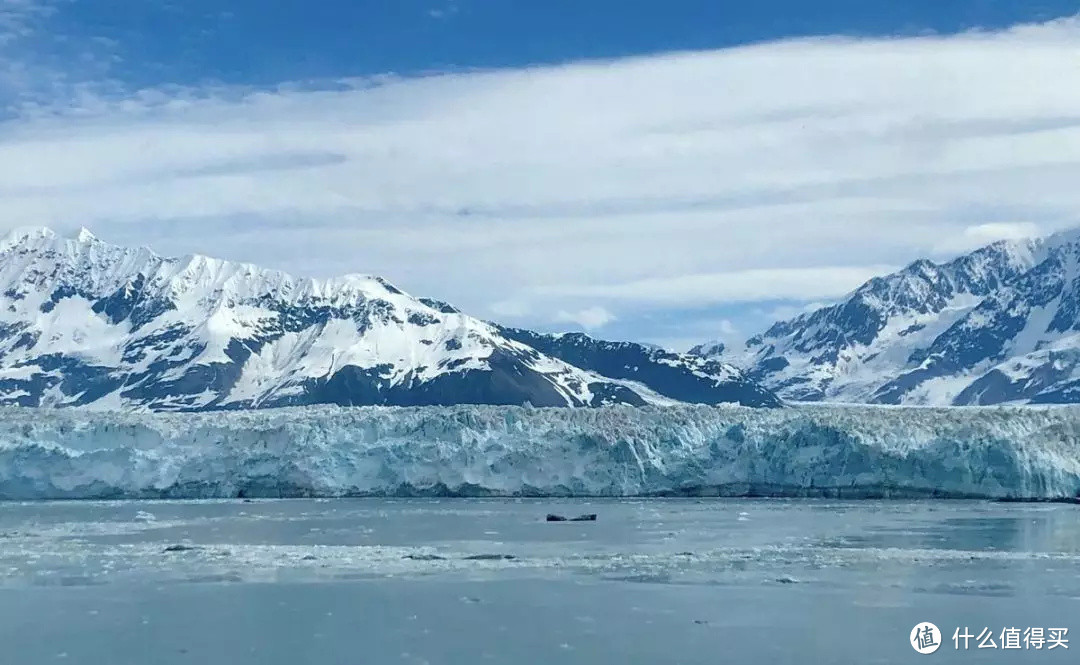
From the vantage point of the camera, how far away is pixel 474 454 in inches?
2272

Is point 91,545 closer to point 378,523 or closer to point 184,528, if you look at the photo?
point 184,528

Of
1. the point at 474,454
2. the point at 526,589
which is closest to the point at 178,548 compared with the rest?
the point at 526,589

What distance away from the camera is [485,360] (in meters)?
196

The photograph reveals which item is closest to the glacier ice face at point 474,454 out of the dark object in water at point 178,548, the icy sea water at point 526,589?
the icy sea water at point 526,589

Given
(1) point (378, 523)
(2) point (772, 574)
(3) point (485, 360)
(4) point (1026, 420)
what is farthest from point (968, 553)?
(3) point (485, 360)

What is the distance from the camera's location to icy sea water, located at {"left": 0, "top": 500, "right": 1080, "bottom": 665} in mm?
20031

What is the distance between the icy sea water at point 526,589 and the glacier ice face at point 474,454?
1281cm

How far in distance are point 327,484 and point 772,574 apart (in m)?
33.4

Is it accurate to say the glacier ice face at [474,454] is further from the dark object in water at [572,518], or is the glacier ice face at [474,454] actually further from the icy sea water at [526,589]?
the icy sea water at [526,589]

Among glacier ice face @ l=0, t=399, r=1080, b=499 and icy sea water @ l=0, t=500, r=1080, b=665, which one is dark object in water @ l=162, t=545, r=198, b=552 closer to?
icy sea water @ l=0, t=500, r=1080, b=665

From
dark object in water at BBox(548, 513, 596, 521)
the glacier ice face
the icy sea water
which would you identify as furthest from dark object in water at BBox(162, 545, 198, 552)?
the glacier ice face

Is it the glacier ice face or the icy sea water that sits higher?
the glacier ice face

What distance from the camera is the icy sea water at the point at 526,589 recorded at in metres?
20.0

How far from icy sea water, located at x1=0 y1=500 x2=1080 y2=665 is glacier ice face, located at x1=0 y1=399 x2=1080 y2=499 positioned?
504 inches
